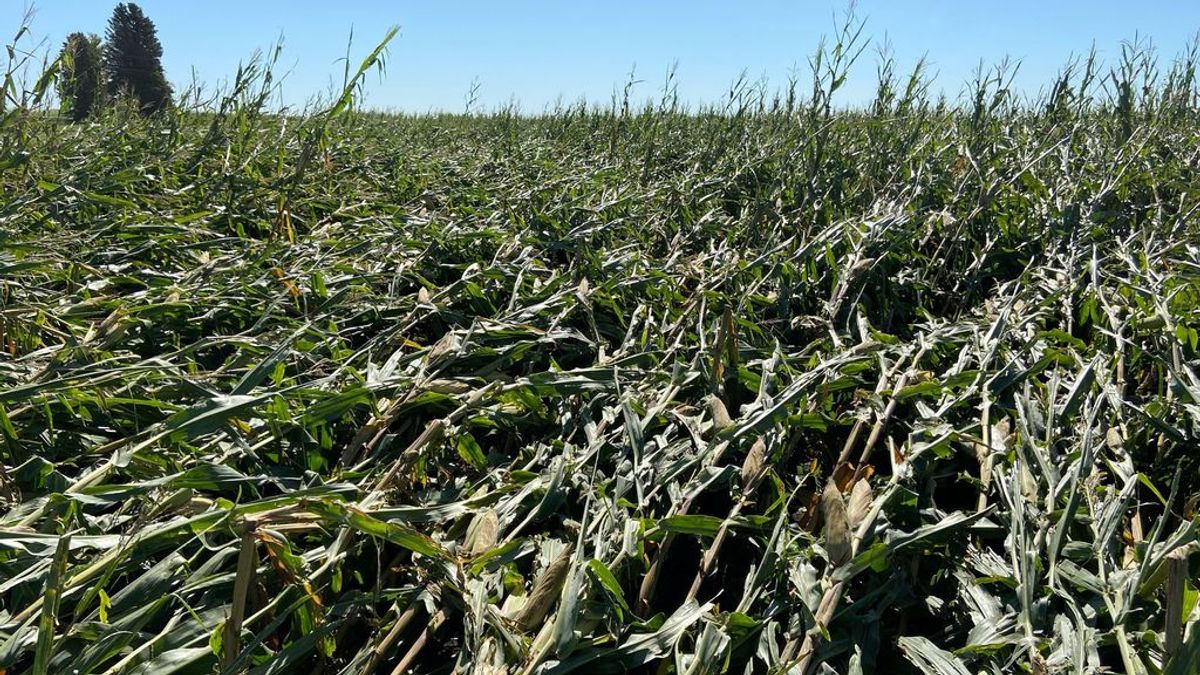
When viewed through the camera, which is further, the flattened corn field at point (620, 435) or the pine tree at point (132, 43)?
the pine tree at point (132, 43)

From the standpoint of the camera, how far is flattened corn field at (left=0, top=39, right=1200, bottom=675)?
1175 millimetres

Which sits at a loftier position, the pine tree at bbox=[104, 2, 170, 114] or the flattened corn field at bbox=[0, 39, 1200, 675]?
the pine tree at bbox=[104, 2, 170, 114]

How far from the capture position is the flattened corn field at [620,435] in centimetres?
117

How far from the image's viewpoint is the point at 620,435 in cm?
172

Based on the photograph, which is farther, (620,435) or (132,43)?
(132,43)

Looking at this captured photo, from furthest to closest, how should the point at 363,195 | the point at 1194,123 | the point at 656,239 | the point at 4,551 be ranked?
Answer: the point at 1194,123
the point at 363,195
the point at 656,239
the point at 4,551

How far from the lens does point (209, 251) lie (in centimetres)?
306

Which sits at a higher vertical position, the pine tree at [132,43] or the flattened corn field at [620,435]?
the pine tree at [132,43]

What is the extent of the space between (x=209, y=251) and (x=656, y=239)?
162 centimetres

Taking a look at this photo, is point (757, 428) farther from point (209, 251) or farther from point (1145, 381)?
point (209, 251)

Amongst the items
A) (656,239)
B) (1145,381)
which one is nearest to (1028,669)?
(1145,381)

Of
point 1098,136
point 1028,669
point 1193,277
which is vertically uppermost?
point 1098,136

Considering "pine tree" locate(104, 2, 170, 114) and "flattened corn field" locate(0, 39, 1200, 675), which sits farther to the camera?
"pine tree" locate(104, 2, 170, 114)

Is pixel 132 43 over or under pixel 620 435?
over
